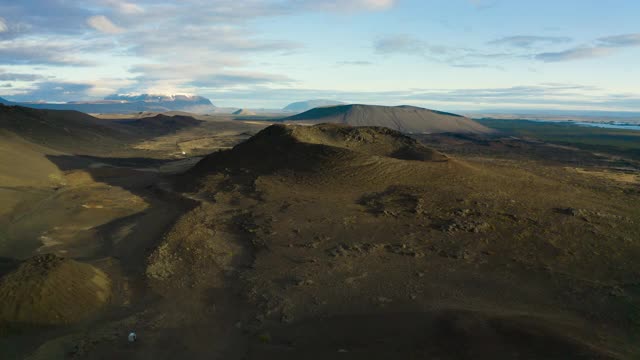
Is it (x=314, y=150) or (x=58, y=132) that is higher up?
(x=58, y=132)

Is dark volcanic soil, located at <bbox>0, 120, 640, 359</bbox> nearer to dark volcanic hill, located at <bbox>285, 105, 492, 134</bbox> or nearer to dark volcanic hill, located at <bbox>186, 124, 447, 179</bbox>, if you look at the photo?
dark volcanic hill, located at <bbox>186, 124, 447, 179</bbox>

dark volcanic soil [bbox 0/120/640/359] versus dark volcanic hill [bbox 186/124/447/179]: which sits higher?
dark volcanic hill [bbox 186/124/447/179]

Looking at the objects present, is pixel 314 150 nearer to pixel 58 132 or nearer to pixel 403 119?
pixel 58 132

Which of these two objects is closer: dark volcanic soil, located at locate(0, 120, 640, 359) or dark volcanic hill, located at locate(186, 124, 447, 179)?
dark volcanic soil, located at locate(0, 120, 640, 359)

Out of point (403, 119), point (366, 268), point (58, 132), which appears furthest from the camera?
point (403, 119)

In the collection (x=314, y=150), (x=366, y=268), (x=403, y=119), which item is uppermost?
(x=403, y=119)

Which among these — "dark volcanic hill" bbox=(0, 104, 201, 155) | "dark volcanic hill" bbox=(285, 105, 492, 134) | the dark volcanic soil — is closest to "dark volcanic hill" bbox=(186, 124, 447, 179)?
the dark volcanic soil

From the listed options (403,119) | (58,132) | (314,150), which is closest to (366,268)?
(314,150)

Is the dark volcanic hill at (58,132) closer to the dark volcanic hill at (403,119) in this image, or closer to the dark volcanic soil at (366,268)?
the dark volcanic soil at (366,268)

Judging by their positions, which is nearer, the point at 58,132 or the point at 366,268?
the point at 366,268
